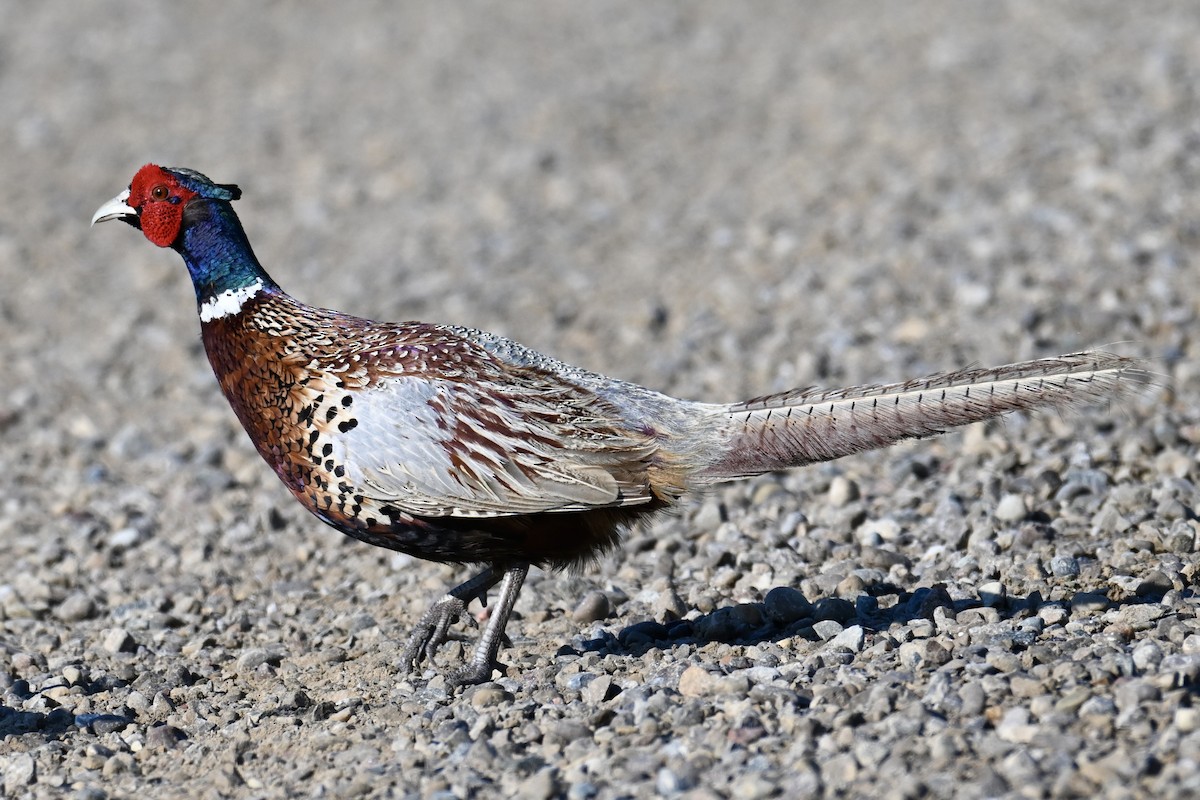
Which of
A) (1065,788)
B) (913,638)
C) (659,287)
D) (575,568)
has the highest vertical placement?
(659,287)

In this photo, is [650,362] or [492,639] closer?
[492,639]

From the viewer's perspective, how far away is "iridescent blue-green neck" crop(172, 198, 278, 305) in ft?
16.9

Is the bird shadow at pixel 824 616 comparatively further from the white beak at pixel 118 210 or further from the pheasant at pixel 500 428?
the white beak at pixel 118 210

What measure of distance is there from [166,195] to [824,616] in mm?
2764

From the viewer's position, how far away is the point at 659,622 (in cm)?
520

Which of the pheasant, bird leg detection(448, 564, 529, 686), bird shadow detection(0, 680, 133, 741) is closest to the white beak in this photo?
the pheasant

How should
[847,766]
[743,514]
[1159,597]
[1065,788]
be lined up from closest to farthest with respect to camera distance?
[1065,788] → [847,766] → [1159,597] → [743,514]

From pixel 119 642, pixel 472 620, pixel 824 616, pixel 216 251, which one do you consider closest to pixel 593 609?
pixel 472 620

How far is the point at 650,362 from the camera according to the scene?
26.6 feet

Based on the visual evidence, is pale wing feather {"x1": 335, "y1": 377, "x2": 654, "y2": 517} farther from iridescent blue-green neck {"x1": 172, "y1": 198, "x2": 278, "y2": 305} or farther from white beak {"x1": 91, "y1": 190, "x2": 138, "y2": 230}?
white beak {"x1": 91, "y1": 190, "x2": 138, "y2": 230}

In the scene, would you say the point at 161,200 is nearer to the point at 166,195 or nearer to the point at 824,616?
the point at 166,195

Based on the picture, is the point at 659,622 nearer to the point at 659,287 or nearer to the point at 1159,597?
the point at 1159,597

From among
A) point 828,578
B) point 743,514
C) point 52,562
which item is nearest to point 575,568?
point 828,578

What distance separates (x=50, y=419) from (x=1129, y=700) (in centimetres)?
623
